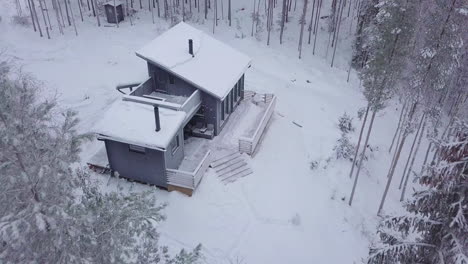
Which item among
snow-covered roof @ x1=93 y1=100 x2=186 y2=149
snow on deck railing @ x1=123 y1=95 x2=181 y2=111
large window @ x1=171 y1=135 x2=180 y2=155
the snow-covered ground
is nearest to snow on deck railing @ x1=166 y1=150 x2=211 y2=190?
the snow-covered ground

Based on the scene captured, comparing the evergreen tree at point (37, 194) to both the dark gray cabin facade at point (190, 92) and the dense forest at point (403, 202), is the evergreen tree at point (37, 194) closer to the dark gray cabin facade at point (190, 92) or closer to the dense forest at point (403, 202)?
the dense forest at point (403, 202)

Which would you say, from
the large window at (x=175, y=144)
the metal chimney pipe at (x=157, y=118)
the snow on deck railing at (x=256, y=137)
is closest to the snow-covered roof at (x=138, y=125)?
the metal chimney pipe at (x=157, y=118)

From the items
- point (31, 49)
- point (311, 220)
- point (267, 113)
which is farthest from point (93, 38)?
point (311, 220)

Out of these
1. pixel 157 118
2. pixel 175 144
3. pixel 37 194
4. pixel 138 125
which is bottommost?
pixel 175 144

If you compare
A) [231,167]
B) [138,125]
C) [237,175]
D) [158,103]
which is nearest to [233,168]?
[231,167]

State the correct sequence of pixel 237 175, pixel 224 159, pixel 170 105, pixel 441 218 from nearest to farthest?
pixel 441 218 < pixel 170 105 < pixel 237 175 < pixel 224 159

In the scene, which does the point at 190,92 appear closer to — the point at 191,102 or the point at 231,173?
the point at 191,102

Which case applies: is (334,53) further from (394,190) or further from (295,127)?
(394,190)
